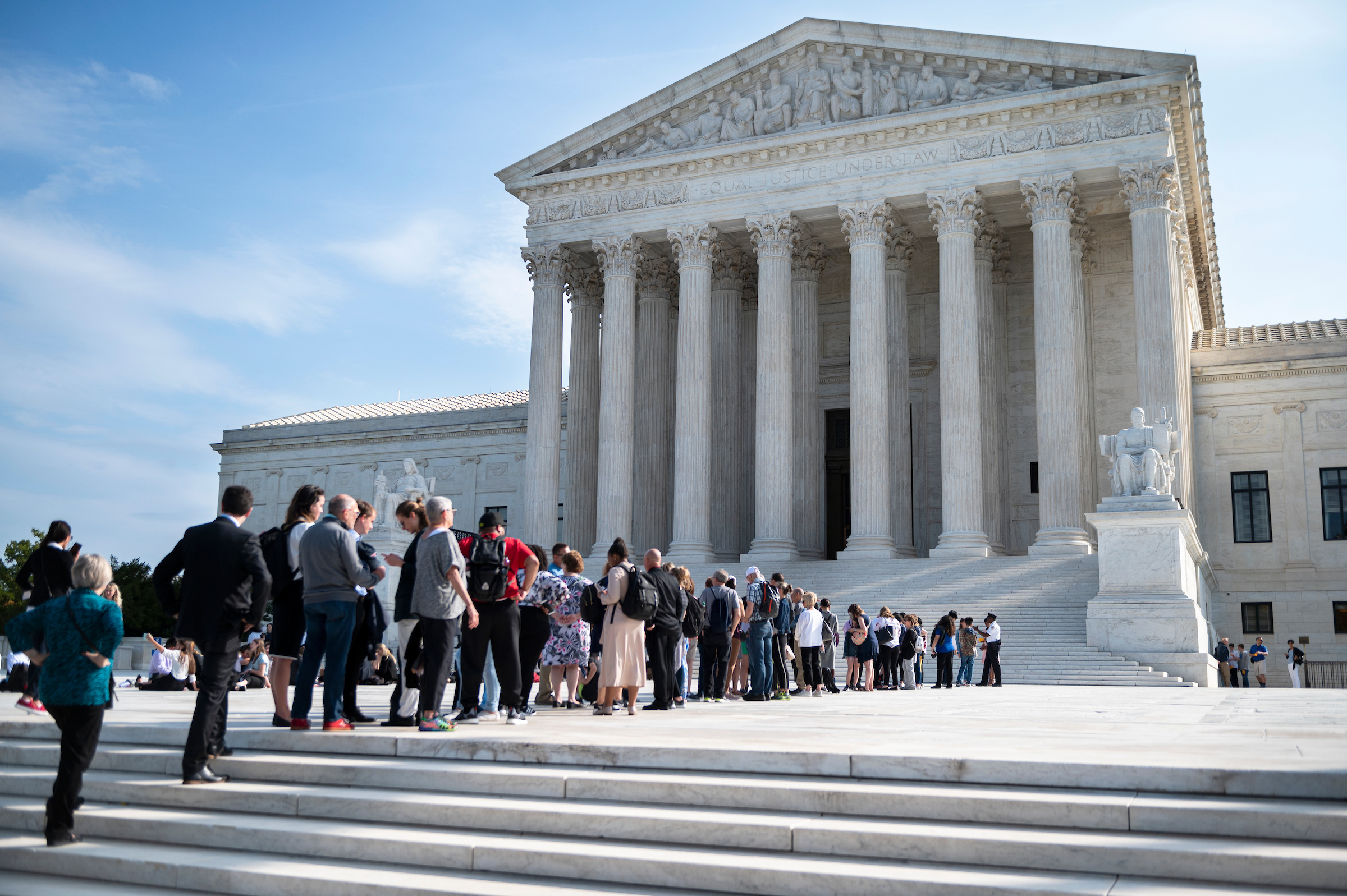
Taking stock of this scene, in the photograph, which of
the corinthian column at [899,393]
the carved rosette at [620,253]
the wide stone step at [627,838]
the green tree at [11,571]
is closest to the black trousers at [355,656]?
the wide stone step at [627,838]

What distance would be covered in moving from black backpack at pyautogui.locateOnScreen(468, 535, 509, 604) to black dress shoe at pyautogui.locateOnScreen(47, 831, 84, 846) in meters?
3.98

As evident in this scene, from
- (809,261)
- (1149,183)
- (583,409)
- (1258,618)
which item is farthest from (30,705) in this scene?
(1258,618)

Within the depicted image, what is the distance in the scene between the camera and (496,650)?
11.2 meters

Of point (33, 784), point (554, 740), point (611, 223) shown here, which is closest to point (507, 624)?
point (554, 740)

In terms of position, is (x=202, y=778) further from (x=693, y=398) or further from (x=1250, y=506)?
(x=1250, y=506)

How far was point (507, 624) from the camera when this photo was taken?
1112 cm

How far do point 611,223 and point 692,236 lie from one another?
10.2ft

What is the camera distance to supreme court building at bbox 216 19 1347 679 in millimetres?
32031

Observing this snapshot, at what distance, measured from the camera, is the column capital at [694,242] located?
3666 cm

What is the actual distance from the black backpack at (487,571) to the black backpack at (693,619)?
4806 mm

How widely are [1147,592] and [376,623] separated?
1827 centimetres

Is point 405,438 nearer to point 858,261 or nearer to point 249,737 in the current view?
point 858,261

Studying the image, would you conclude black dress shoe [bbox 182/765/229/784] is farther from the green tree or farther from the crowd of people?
the green tree

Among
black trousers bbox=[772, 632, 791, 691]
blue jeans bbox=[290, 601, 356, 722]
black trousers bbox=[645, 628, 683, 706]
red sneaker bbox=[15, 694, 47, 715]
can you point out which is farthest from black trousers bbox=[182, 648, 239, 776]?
black trousers bbox=[772, 632, 791, 691]
